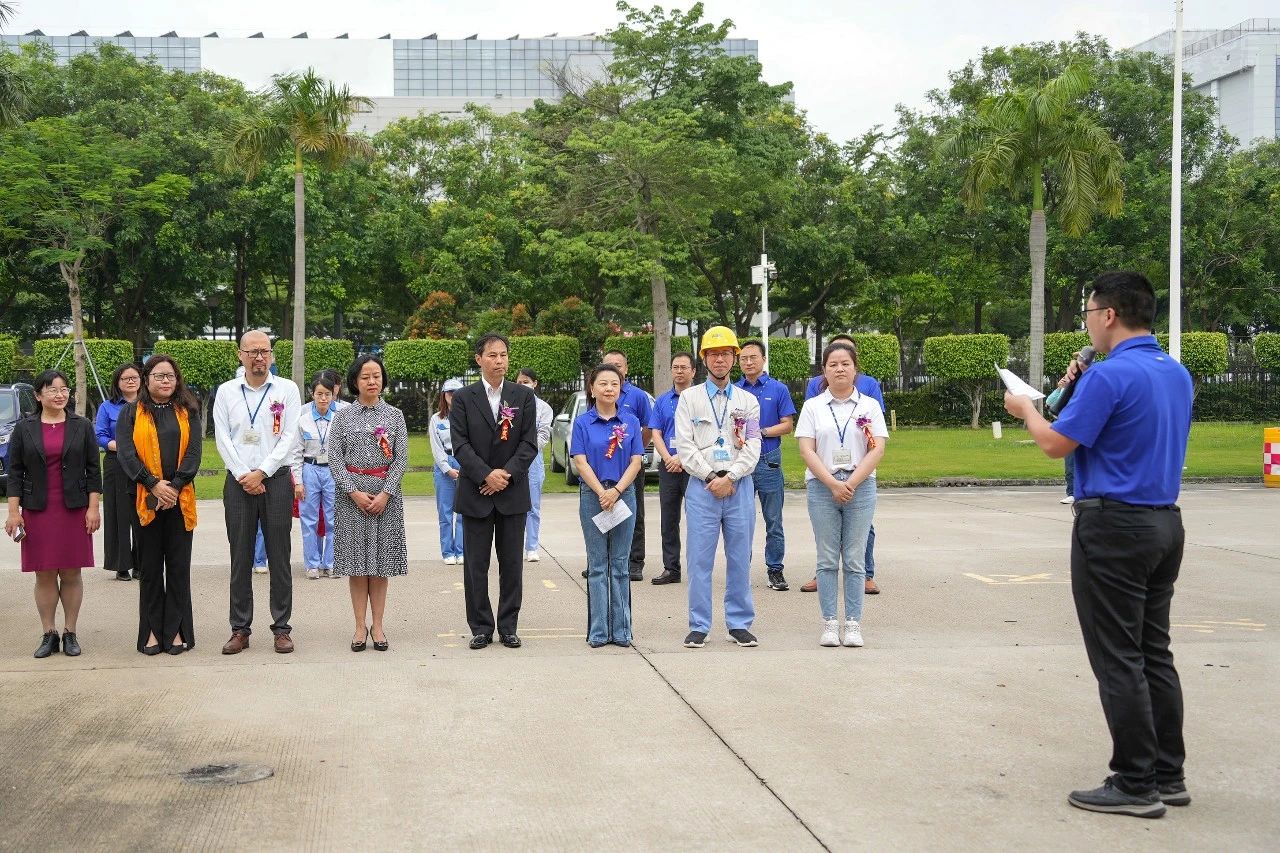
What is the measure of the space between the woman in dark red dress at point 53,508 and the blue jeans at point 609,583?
3.07 meters

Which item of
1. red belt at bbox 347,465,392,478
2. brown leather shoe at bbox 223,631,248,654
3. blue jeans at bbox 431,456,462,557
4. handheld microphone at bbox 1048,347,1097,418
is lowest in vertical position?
brown leather shoe at bbox 223,631,248,654

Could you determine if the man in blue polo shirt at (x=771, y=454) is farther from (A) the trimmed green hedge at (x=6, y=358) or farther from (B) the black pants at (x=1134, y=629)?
(A) the trimmed green hedge at (x=6, y=358)

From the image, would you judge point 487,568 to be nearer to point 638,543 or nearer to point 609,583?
point 609,583

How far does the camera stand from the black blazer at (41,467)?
7602mm

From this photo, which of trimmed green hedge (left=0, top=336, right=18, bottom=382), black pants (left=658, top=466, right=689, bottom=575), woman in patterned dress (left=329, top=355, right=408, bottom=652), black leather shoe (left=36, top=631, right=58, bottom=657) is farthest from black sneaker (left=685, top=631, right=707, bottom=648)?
trimmed green hedge (left=0, top=336, right=18, bottom=382)

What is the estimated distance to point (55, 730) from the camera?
581cm

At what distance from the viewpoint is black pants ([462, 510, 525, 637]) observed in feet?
25.5

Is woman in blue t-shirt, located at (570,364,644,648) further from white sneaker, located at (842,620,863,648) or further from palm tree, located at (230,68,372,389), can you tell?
palm tree, located at (230,68,372,389)

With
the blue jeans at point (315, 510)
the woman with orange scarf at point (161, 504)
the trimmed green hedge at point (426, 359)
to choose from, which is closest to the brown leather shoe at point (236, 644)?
the woman with orange scarf at point (161, 504)

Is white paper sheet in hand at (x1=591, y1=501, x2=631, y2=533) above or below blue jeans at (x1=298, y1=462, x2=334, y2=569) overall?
above

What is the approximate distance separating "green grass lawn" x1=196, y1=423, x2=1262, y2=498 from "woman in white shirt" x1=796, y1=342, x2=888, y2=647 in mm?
11157

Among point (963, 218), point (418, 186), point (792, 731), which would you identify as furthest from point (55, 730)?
point (418, 186)

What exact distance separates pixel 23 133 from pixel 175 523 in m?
25.9

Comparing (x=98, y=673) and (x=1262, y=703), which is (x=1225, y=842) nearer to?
(x=1262, y=703)
